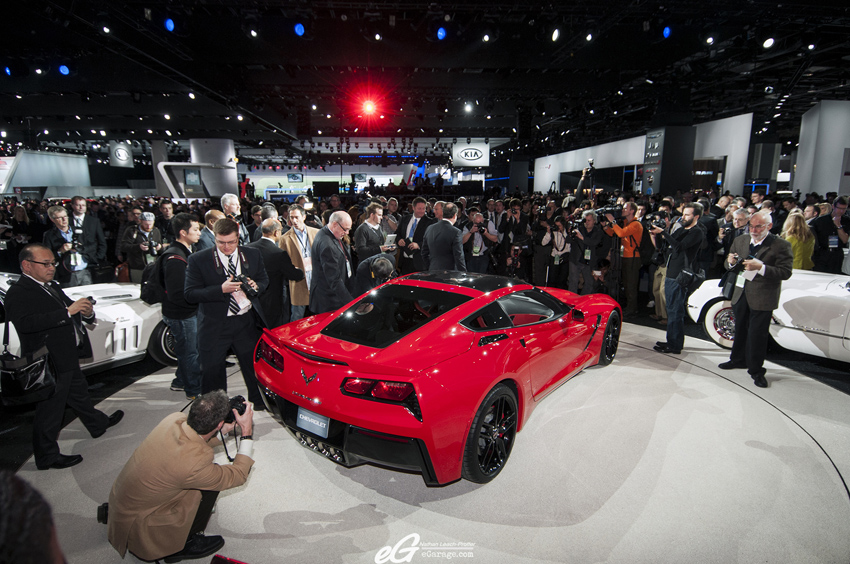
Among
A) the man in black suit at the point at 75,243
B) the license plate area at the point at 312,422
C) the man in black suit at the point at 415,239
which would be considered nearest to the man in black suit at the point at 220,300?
the license plate area at the point at 312,422

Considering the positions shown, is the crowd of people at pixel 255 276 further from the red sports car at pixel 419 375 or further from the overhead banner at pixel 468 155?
the overhead banner at pixel 468 155

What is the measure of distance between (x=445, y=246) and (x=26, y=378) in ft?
13.3

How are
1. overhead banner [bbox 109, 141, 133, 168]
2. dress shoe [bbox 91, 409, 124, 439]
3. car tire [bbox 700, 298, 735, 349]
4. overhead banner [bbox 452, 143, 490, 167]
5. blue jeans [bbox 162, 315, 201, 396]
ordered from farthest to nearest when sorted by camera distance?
1. overhead banner [bbox 109, 141, 133, 168]
2. overhead banner [bbox 452, 143, 490, 167]
3. car tire [bbox 700, 298, 735, 349]
4. blue jeans [bbox 162, 315, 201, 396]
5. dress shoe [bbox 91, 409, 124, 439]

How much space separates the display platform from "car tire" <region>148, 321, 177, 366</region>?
0.75 m

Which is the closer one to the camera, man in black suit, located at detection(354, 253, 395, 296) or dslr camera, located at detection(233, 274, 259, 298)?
dslr camera, located at detection(233, 274, 259, 298)

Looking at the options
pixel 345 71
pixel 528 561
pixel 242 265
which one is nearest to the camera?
pixel 528 561

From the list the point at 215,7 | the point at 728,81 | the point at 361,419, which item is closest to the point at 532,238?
the point at 361,419

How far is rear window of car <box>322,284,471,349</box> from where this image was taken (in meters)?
2.80

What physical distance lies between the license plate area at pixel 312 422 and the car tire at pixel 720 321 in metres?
5.01

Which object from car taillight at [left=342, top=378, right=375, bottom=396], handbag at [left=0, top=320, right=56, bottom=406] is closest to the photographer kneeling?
car taillight at [left=342, top=378, right=375, bottom=396]

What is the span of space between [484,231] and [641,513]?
225 inches

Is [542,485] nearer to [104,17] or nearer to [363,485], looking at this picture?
[363,485]

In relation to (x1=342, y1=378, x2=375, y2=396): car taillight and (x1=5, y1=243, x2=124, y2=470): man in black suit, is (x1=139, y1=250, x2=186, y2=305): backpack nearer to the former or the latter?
(x1=5, y1=243, x2=124, y2=470): man in black suit

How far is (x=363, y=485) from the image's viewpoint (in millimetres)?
2785
